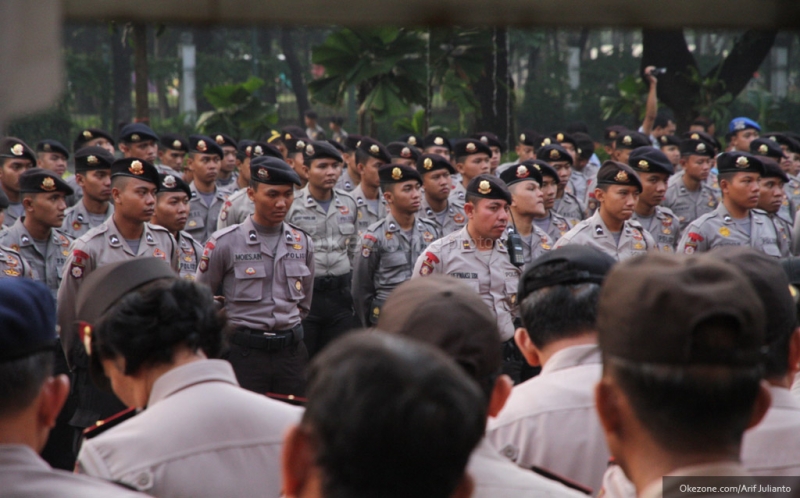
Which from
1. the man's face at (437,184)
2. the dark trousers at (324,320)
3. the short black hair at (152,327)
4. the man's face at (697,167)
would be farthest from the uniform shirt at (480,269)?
the man's face at (697,167)

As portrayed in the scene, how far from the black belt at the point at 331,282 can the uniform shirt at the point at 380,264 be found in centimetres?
44

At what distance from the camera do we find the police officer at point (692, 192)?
11.1 metres

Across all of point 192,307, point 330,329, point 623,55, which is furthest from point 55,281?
point 623,55

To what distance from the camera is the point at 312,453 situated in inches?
58.0

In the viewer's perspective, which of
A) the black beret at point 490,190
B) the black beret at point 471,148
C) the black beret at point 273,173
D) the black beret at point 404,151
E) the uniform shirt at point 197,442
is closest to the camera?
the uniform shirt at point 197,442

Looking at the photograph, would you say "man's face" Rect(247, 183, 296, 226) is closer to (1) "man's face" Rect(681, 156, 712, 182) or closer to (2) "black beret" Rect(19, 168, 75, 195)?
(2) "black beret" Rect(19, 168, 75, 195)

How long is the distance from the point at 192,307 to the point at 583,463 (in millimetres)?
1280

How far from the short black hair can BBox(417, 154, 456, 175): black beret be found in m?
7.16

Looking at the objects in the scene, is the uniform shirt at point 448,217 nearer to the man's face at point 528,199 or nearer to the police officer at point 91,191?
the man's face at point 528,199

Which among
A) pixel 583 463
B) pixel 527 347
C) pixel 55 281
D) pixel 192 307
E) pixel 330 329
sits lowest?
pixel 330 329

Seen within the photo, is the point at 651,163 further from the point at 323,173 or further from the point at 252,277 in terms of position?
the point at 252,277

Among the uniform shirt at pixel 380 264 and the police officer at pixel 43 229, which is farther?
the uniform shirt at pixel 380 264

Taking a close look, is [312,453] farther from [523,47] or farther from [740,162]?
[523,47]

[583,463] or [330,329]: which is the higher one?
[583,463]
